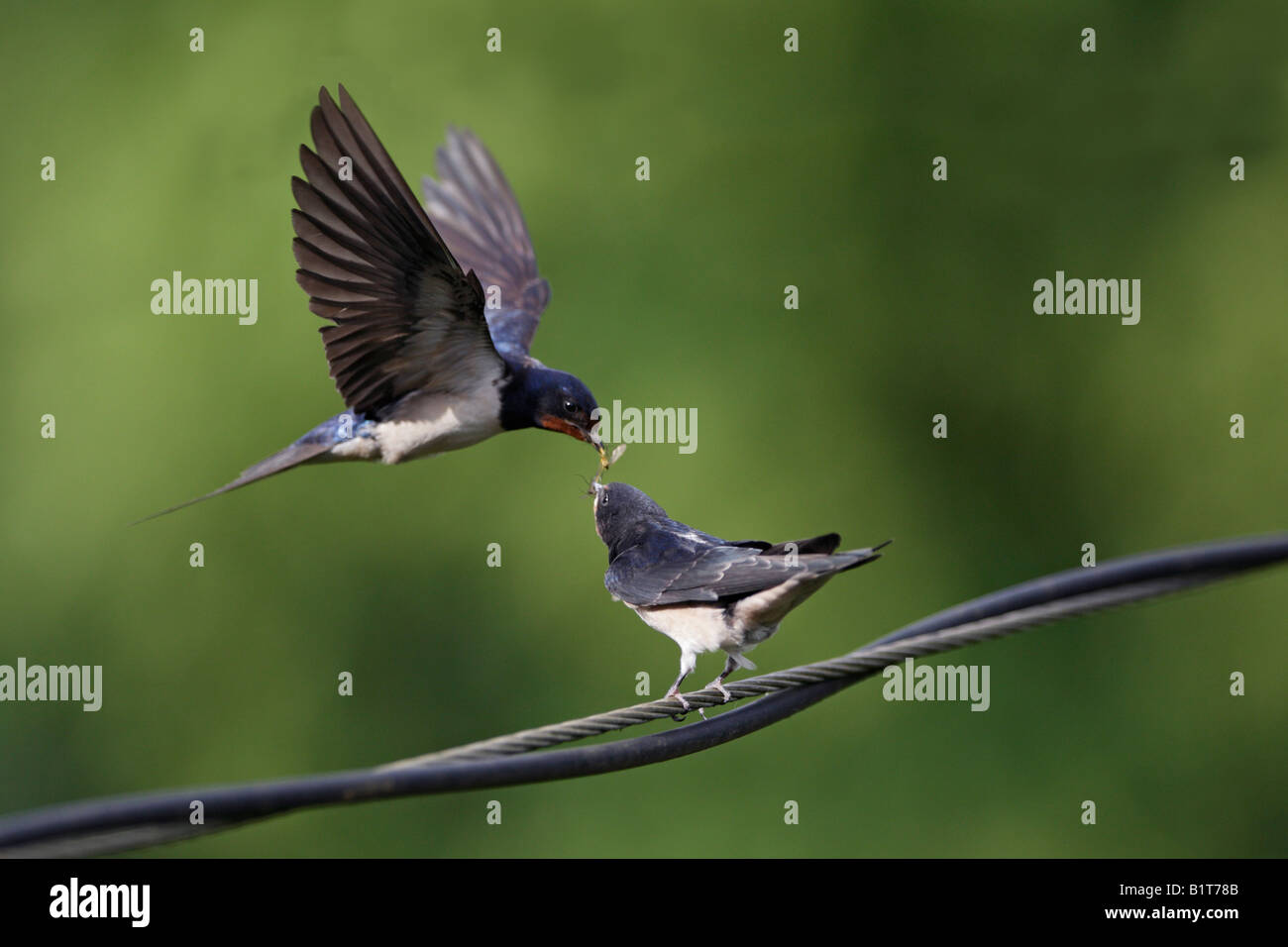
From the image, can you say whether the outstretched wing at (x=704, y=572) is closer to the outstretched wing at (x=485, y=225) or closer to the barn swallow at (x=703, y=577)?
the barn swallow at (x=703, y=577)

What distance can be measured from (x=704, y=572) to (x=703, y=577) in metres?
0.02

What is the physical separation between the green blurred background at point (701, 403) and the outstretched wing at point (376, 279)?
12.3 feet

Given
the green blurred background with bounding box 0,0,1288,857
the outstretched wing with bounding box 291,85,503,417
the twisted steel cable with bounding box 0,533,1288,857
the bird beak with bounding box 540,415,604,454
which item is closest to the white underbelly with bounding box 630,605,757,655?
the twisted steel cable with bounding box 0,533,1288,857

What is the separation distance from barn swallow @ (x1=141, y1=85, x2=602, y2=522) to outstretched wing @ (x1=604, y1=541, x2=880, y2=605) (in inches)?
39.1

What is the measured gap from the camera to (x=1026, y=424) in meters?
10.1

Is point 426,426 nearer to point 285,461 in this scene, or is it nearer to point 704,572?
point 285,461

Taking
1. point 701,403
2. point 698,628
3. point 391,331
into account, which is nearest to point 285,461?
point 391,331

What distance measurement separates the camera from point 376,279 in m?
4.30

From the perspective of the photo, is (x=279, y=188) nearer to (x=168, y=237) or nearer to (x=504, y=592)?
(x=168, y=237)

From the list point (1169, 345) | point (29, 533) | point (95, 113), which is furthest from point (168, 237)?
point (1169, 345)

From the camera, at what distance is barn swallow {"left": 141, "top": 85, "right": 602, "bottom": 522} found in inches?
159

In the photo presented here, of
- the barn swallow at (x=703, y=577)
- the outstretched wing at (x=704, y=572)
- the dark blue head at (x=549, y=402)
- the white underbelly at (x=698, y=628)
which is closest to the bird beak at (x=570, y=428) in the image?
the dark blue head at (x=549, y=402)

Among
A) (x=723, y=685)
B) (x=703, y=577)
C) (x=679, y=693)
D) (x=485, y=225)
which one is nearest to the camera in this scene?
(x=723, y=685)

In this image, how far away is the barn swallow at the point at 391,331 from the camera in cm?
403
